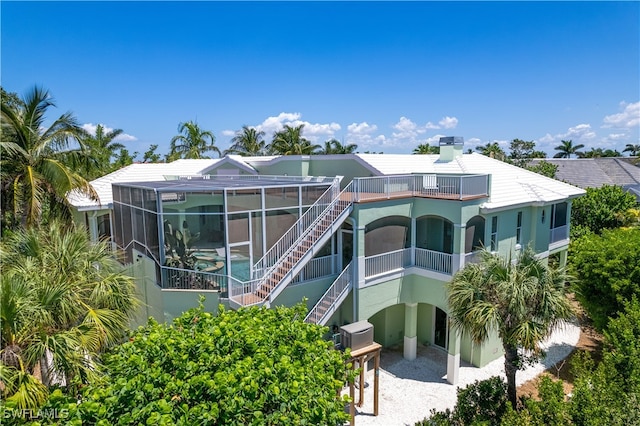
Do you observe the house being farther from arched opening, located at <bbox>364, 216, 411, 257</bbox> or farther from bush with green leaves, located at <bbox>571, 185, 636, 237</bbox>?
bush with green leaves, located at <bbox>571, 185, 636, 237</bbox>

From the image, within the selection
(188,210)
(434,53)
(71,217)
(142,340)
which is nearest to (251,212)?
(188,210)

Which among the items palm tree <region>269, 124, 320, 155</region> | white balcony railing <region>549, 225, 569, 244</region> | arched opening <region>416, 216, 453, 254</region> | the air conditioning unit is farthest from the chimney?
palm tree <region>269, 124, 320, 155</region>

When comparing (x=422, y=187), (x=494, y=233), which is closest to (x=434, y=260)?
(x=422, y=187)

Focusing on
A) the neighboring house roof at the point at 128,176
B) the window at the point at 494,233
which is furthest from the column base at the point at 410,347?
the neighboring house roof at the point at 128,176

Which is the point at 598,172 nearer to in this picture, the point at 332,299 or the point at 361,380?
the point at 332,299

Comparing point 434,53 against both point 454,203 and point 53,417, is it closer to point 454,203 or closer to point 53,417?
point 454,203

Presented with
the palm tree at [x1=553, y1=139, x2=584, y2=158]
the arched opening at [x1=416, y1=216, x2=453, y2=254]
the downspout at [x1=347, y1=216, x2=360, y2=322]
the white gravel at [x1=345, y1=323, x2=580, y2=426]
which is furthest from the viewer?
the palm tree at [x1=553, y1=139, x2=584, y2=158]
